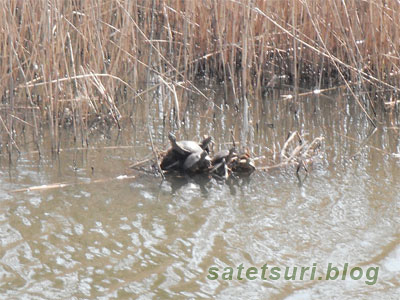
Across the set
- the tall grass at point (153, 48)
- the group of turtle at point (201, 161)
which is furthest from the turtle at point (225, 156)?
the tall grass at point (153, 48)

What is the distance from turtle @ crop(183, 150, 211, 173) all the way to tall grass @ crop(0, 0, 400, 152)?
0.52 m

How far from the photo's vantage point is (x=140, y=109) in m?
5.36

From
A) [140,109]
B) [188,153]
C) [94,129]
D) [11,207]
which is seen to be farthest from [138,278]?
[140,109]

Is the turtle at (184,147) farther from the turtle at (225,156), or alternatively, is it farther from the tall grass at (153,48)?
the tall grass at (153,48)

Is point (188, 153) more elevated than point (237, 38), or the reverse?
point (237, 38)

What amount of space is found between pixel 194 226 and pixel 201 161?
740 mm

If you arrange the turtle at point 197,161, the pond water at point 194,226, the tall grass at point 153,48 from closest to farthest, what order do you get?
the pond water at point 194,226 < the turtle at point 197,161 < the tall grass at point 153,48

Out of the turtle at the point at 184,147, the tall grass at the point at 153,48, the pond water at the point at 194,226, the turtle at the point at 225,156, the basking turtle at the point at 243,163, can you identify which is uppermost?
the tall grass at the point at 153,48

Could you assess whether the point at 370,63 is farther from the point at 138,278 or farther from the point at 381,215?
the point at 138,278

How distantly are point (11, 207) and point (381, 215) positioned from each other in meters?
1.78

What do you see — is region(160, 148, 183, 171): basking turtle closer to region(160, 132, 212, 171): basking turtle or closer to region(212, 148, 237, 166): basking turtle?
region(160, 132, 212, 171): basking turtle

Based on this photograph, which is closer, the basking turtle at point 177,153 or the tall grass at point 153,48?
the basking turtle at point 177,153

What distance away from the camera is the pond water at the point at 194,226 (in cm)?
256

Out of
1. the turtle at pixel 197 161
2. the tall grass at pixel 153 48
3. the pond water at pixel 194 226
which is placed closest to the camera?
the pond water at pixel 194 226
